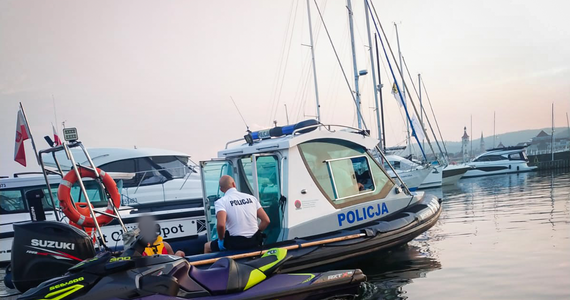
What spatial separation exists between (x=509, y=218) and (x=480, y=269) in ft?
16.9

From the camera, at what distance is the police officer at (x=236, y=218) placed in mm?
5711

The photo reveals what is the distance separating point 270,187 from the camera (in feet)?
22.1

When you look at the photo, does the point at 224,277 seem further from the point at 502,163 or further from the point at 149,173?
the point at 502,163

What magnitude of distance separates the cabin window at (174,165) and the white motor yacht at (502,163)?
77.7ft

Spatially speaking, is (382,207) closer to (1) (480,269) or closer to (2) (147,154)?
(1) (480,269)

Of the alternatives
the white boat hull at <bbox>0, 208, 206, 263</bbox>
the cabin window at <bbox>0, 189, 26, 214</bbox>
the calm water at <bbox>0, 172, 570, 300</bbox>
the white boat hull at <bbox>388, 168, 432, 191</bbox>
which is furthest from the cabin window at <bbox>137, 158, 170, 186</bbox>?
the white boat hull at <bbox>388, 168, 432, 191</bbox>

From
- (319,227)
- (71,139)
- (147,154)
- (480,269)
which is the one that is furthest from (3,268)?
(480,269)

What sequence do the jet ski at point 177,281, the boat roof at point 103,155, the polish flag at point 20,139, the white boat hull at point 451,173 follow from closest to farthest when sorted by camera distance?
the jet ski at point 177,281 < the polish flag at point 20,139 < the boat roof at point 103,155 < the white boat hull at point 451,173

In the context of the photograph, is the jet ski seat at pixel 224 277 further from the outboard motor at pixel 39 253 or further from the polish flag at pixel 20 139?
the polish flag at pixel 20 139

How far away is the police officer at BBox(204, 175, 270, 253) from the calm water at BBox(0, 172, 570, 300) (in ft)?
5.32

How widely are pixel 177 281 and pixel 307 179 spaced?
2888 mm

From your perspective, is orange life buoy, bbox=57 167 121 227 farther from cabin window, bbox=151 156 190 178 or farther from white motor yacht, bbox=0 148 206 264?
cabin window, bbox=151 156 190 178

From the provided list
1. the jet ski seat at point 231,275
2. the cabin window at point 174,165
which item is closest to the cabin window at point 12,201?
the cabin window at point 174,165

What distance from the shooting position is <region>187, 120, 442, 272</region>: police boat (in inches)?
252
